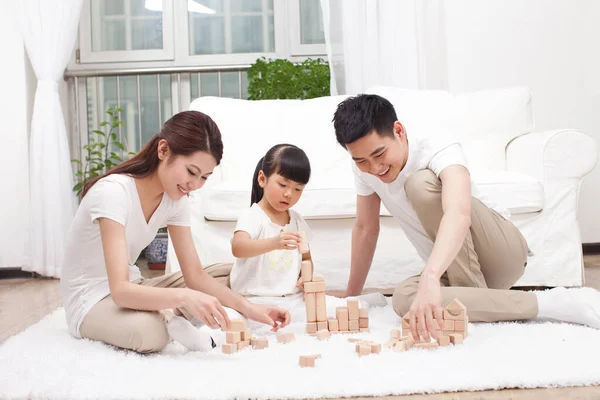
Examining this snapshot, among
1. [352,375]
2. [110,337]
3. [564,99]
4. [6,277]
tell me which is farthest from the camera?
[564,99]

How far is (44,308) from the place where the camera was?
2555 millimetres

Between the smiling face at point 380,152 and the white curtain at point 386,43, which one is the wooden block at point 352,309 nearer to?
the smiling face at point 380,152

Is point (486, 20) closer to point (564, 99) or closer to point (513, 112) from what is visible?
point (564, 99)

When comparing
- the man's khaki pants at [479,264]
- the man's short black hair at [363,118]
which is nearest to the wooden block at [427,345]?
the man's khaki pants at [479,264]

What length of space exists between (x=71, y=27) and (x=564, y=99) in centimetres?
288

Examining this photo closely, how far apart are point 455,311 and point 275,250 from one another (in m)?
0.67

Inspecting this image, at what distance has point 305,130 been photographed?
3254 mm

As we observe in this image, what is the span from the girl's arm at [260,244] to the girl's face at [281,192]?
0.14m

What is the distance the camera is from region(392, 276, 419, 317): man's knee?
1925 mm

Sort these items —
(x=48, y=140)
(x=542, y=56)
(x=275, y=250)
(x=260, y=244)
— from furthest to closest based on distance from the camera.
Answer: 1. (x=542, y=56)
2. (x=48, y=140)
3. (x=275, y=250)
4. (x=260, y=244)

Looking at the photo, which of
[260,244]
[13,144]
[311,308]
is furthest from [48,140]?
[311,308]

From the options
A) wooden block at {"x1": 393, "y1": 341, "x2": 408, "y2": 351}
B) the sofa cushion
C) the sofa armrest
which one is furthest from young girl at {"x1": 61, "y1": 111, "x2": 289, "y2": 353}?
the sofa armrest

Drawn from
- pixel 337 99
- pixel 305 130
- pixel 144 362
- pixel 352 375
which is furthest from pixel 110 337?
pixel 337 99

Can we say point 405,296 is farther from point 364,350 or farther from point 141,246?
point 141,246
